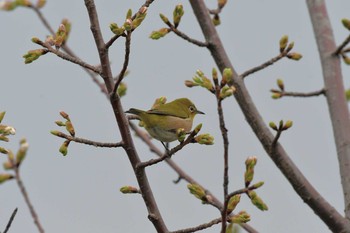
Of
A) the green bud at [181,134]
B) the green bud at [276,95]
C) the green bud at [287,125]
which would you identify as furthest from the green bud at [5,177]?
the green bud at [276,95]

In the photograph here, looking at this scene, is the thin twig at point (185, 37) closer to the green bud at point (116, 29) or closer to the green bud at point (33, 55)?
the green bud at point (33, 55)

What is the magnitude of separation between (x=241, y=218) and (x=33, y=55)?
1323 millimetres

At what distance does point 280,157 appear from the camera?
4422 mm

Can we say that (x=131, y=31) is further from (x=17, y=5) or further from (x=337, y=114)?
(x=337, y=114)

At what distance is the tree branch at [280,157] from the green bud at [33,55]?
1.69 meters

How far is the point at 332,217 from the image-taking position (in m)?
4.28

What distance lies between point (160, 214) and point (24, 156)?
1035mm

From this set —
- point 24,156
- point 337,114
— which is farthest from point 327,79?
point 24,156

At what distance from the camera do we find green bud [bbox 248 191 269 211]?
3.17 m

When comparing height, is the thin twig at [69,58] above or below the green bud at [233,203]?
above

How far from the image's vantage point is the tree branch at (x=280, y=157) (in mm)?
4297

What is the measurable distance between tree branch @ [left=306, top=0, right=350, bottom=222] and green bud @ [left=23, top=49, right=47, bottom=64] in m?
2.10

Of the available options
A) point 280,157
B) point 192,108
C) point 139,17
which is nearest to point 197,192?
point 139,17

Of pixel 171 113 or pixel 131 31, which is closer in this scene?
pixel 131 31
